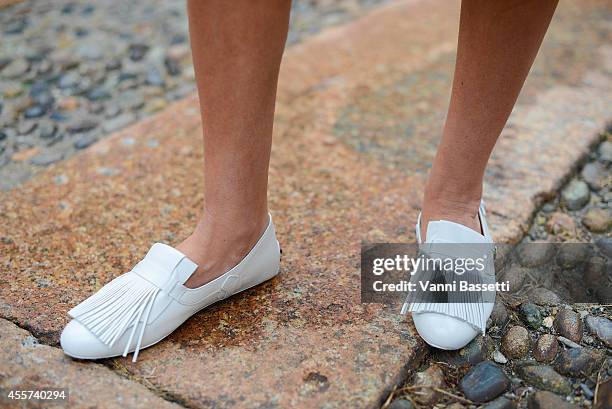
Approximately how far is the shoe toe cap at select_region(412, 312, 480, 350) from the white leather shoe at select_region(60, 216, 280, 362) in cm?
35

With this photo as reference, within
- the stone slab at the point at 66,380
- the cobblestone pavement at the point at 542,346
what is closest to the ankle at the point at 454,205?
the cobblestone pavement at the point at 542,346

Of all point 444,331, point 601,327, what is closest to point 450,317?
point 444,331

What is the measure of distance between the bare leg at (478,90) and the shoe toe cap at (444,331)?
8.2 inches

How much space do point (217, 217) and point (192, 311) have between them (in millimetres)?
176

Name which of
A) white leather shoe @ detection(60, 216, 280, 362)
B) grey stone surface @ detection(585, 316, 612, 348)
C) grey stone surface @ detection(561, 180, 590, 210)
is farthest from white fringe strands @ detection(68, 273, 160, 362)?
grey stone surface @ detection(561, 180, 590, 210)

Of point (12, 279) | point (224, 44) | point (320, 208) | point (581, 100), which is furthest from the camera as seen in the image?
point (581, 100)

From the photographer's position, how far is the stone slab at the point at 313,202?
1075 mm

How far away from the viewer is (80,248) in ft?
4.46

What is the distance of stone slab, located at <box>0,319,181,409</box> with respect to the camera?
99cm

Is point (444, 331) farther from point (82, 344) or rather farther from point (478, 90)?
point (82, 344)

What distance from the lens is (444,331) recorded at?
1.10 meters

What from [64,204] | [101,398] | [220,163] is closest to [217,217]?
[220,163]

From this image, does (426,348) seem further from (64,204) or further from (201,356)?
(64,204)

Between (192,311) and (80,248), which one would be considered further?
(80,248)
